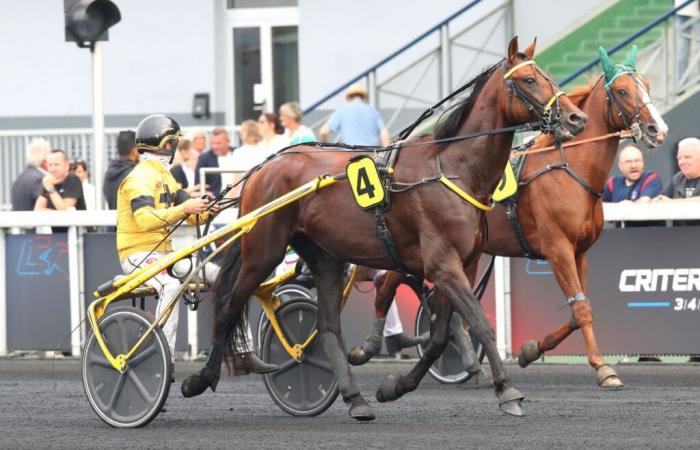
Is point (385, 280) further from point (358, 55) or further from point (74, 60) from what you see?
point (74, 60)

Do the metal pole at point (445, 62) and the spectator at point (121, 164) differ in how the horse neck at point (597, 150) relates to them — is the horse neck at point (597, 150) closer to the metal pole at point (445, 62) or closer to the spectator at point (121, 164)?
the spectator at point (121, 164)

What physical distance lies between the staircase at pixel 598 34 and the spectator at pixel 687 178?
5588 millimetres

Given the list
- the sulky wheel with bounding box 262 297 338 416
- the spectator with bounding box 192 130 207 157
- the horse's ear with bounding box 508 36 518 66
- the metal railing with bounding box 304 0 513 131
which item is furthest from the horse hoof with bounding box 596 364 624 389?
the metal railing with bounding box 304 0 513 131

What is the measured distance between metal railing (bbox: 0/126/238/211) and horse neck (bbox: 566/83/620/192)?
8.37 metres

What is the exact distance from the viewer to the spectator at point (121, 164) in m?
13.5

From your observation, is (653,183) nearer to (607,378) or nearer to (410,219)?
(607,378)

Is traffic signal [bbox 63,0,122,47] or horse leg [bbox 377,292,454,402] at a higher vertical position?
traffic signal [bbox 63,0,122,47]

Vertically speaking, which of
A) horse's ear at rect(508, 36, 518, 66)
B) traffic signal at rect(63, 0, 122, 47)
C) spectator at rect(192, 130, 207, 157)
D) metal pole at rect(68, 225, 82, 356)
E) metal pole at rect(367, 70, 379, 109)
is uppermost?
traffic signal at rect(63, 0, 122, 47)

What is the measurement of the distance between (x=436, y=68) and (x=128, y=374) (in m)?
9.58

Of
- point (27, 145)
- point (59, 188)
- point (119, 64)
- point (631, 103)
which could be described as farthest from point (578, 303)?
point (119, 64)

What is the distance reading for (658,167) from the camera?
54.6ft

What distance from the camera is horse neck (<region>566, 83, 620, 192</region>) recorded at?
11.1 m

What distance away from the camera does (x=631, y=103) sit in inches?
429

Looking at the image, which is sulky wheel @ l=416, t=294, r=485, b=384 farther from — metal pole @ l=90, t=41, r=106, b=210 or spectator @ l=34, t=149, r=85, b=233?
spectator @ l=34, t=149, r=85, b=233
